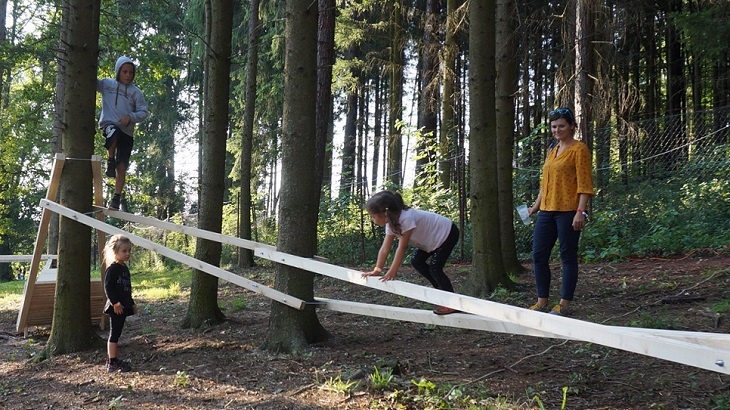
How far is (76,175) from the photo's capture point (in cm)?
515

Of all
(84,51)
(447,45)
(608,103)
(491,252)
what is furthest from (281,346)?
(447,45)

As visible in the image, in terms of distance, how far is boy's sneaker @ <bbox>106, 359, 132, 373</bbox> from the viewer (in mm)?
4504

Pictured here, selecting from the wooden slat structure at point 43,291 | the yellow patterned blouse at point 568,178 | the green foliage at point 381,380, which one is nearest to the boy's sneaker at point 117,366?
the wooden slat structure at point 43,291

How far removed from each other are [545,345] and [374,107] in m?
25.5

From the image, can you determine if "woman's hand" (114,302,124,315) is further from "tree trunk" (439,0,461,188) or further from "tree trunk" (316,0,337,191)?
"tree trunk" (439,0,461,188)

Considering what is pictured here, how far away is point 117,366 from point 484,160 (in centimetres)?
414

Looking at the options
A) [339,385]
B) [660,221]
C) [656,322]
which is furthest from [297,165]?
[660,221]

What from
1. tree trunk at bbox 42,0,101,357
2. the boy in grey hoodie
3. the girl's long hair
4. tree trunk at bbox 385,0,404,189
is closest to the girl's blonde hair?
tree trunk at bbox 42,0,101,357

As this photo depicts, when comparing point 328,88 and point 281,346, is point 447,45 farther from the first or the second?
point 281,346

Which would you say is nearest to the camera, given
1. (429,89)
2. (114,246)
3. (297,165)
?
(297,165)

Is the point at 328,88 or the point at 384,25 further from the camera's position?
the point at 384,25

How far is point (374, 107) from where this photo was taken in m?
29.0

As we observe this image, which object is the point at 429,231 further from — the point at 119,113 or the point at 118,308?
the point at 119,113

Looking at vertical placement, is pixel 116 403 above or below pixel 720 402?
below
